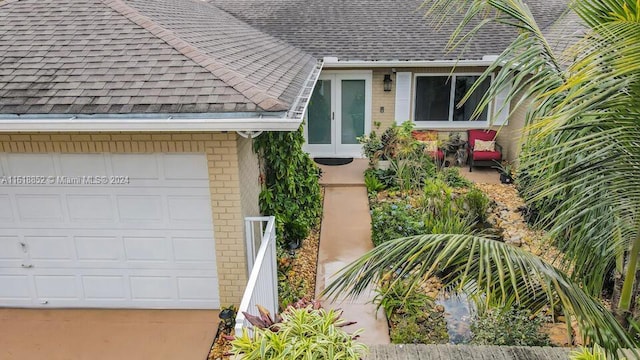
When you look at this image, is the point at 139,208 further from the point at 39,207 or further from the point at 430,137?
the point at 430,137

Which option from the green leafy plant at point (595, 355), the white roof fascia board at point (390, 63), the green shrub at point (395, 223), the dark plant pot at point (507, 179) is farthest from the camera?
the white roof fascia board at point (390, 63)

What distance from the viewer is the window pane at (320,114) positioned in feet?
47.1

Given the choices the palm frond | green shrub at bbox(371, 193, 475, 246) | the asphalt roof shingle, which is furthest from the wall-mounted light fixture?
the palm frond

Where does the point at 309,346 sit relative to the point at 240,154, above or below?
below

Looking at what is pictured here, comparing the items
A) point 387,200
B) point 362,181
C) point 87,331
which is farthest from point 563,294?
point 362,181

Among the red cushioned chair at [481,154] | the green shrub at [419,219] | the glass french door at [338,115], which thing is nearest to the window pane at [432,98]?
the red cushioned chair at [481,154]

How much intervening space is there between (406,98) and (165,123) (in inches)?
392

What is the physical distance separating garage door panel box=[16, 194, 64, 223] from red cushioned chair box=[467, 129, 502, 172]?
10.2m

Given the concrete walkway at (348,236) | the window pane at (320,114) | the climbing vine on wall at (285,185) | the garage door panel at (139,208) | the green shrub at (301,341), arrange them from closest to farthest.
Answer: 1. the green shrub at (301,341)
2. the garage door panel at (139,208)
3. the concrete walkway at (348,236)
4. the climbing vine on wall at (285,185)
5. the window pane at (320,114)

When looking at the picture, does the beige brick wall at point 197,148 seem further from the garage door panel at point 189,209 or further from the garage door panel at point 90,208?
the garage door panel at point 90,208

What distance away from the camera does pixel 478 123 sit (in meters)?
14.4

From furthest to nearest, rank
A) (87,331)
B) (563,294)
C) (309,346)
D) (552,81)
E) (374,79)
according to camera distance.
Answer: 1. (374,79)
2. (87,331)
3. (552,81)
4. (309,346)
5. (563,294)

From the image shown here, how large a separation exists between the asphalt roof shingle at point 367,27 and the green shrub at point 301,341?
1059 cm

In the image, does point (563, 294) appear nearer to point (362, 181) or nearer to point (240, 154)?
point (240, 154)
